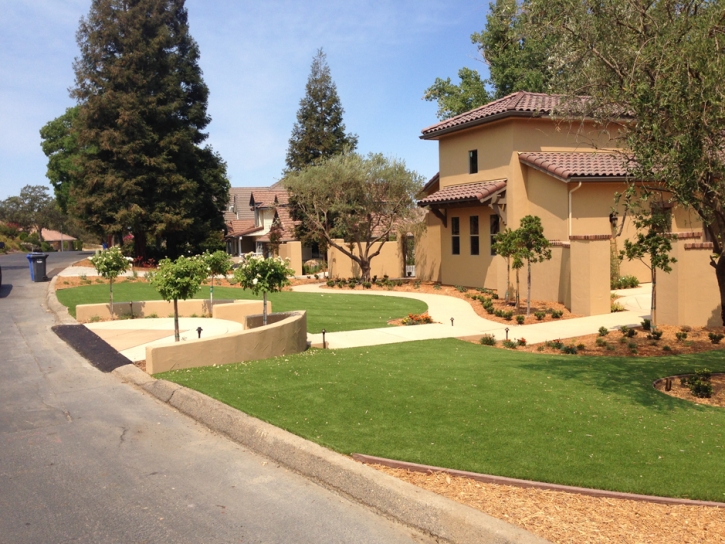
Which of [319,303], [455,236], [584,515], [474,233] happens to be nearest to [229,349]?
[584,515]

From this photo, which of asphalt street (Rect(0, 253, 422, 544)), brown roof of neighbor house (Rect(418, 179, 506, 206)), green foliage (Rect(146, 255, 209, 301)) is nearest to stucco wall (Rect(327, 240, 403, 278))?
brown roof of neighbor house (Rect(418, 179, 506, 206))

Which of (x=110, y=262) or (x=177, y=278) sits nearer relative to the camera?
(x=177, y=278)

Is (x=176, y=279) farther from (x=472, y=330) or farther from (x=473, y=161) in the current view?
(x=473, y=161)

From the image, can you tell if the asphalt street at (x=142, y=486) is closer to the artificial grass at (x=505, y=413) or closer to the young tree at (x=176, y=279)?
the artificial grass at (x=505, y=413)

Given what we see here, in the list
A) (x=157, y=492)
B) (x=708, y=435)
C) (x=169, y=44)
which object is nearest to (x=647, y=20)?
(x=708, y=435)

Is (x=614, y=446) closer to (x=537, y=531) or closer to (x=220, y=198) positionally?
(x=537, y=531)

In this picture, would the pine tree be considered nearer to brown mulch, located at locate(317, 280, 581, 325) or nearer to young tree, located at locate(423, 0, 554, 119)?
young tree, located at locate(423, 0, 554, 119)

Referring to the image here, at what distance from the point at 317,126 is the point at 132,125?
43.6 feet

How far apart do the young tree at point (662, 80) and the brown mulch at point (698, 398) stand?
5.85 ft

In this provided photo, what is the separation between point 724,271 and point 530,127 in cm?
1286

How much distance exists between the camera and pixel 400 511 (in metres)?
4.85

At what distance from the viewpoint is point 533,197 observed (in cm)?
2042

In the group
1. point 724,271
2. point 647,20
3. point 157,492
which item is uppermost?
point 647,20

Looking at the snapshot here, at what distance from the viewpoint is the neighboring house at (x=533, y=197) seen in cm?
1711
